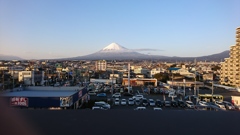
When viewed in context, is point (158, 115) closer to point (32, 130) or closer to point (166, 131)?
point (166, 131)

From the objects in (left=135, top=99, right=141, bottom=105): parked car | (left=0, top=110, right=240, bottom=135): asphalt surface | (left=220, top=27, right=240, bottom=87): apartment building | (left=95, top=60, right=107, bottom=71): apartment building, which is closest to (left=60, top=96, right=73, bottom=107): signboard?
(left=135, top=99, right=141, bottom=105): parked car

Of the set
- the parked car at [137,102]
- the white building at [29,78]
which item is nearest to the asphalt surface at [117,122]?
the parked car at [137,102]

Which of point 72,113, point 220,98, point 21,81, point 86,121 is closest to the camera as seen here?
point 86,121

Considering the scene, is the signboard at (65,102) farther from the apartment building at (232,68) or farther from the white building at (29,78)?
the apartment building at (232,68)

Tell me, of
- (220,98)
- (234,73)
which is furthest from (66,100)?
(234,73)

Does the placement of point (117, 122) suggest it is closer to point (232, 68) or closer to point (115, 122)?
point (115, 122)

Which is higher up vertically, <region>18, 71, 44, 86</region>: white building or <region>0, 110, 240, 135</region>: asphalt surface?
<region>0, 110, 240, 135</region>: asphalt surface

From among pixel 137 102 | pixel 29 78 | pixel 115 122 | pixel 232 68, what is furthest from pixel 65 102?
pixel 232 68

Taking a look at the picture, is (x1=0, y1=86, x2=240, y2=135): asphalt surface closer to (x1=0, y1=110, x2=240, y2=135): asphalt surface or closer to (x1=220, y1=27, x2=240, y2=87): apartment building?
(x1=0, y1=110, x2=240, y2=135): asphalt surface
